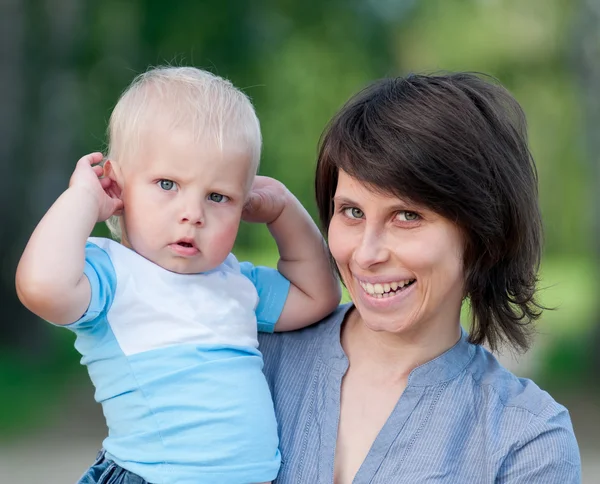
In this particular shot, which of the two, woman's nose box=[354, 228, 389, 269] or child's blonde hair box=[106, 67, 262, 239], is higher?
child's blonde hair box=[106, 67, 262, 239]

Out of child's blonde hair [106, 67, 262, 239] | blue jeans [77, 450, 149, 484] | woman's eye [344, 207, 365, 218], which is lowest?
blue jeans [77, 450, 149, 484]

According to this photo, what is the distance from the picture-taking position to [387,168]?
1822 mm

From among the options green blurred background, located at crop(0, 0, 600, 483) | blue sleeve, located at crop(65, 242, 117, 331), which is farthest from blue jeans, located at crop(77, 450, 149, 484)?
green blurred background, located at crop(0, 0, 600, 483)

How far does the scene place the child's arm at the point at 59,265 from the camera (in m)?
1.67

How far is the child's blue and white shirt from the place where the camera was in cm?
178

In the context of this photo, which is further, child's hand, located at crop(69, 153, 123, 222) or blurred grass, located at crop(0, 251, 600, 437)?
blurred grass, located at crop(0, 251, 600, 437)

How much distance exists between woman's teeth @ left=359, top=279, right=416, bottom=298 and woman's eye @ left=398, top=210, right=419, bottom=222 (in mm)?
125

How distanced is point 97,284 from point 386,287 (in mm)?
581

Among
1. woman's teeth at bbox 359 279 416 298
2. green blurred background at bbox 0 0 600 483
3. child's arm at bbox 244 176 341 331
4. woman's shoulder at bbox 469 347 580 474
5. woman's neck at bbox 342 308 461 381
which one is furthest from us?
green blurred background at bbox 0 0 600 483

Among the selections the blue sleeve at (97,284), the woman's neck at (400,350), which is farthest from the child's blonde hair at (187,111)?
the woman's neck at (400,350)

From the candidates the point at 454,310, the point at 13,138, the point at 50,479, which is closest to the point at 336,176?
the point at 454,310

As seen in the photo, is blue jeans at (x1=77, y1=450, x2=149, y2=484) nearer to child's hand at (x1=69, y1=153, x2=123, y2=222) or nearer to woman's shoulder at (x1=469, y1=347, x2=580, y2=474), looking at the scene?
child's hand at (x1=69, y1=153, x2=123, y2=222)

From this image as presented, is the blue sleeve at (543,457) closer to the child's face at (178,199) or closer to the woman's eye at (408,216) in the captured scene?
the woman's eye at (408,216)

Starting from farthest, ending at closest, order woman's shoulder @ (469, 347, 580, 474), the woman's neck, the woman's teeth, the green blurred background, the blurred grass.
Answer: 1. the green blurred background
2. the blurred grass
3. the woman's neck
4. the woman's teeth
5. woman's shoulder @ (469, 347, 580, 474)
